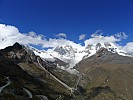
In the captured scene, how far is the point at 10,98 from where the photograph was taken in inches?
2653

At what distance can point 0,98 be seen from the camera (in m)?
68.0

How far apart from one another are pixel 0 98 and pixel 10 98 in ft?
8.52
